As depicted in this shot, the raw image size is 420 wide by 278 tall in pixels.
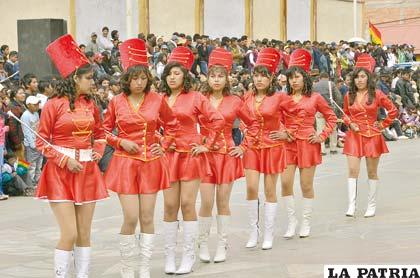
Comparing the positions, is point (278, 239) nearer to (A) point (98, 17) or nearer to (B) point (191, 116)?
(B) point (191, 116)

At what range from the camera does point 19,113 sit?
17.3 meters

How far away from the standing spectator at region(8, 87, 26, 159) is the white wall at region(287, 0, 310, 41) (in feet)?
79.5

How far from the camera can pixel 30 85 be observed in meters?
18.2

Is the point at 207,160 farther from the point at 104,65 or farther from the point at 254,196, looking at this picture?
the point at 104,65

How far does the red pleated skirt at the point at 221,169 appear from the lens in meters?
10.7

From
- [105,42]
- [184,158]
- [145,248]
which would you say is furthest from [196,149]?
[105,42]

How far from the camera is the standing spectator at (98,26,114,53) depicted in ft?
89.1

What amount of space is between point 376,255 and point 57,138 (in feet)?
12.7

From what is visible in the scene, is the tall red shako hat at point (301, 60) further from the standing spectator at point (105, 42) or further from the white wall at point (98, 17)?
the white wall at point (98, 17)

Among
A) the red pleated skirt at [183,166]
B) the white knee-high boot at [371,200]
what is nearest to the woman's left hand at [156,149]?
the red pleated skirt at [183,166]

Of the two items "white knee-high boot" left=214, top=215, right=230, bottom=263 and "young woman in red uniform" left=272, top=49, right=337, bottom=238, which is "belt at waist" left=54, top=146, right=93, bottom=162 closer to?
"white knee-high boot" left=214, top=215, right=230, bottom=263

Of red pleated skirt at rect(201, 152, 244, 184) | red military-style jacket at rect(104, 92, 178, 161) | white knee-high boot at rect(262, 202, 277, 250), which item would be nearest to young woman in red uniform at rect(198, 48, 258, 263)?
red pleated skirt at rect(201, 152, 244, 184)

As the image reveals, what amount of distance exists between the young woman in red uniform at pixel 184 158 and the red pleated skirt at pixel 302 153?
2196 mm

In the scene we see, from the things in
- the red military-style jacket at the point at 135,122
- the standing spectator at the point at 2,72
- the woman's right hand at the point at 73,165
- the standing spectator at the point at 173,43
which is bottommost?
the woman's right hand at the point at 73,165
